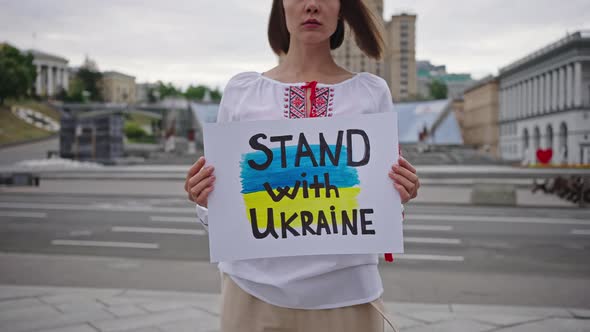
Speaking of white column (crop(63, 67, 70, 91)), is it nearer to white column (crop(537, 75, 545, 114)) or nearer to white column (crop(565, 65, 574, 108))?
white column (crop(537, 75, 545, 114))

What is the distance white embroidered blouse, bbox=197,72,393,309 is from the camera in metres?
1.67

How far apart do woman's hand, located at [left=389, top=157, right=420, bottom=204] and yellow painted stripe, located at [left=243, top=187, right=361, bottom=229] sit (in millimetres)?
118

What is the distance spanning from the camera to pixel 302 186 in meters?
1.76

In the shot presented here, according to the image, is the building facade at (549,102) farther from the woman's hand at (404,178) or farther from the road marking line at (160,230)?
the woman's hand at (404,178)

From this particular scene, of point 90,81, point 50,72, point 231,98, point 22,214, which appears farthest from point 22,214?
point 50,72

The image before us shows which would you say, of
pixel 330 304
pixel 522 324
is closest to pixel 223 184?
pixel 330 304

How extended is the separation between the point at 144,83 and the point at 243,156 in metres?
182

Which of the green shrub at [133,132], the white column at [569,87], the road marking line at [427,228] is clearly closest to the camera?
the road marking line at [427,228]

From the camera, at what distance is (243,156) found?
1762 mm

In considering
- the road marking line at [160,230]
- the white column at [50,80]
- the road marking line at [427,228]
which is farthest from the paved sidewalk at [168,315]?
the white column at [50,80]

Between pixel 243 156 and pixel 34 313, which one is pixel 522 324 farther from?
pixel 34 313

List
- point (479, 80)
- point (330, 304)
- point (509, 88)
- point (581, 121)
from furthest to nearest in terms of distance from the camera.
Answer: point (479, 80)
point (509, 88)
point (581, 121)
point (330, 304)

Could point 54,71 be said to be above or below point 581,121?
above

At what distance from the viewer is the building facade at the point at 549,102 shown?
195 ft
